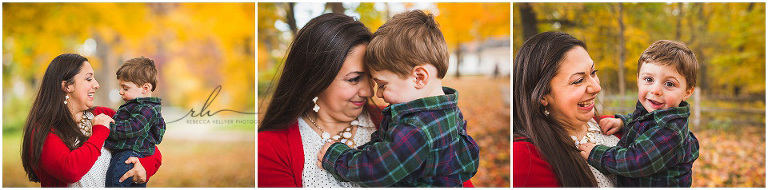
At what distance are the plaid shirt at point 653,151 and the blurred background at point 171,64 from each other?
6.62 ft

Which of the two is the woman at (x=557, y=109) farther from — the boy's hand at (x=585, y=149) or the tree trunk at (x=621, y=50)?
the tree trunk at (x=621, y=50)

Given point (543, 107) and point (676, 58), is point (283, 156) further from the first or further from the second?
point (676, 58)

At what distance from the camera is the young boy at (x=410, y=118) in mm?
2035

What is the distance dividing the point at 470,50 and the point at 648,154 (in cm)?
250

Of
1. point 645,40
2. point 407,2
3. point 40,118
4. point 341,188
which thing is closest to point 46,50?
point 40,118

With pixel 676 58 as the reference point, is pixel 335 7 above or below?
above

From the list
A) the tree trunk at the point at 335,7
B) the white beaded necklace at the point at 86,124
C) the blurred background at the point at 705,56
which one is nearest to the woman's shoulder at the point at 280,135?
the white beaded necklace at the point at 86,124

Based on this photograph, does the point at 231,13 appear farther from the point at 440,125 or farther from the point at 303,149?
the point at 440,125

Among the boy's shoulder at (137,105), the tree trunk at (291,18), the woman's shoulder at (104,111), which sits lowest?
the woman's shoulder at (104,111)

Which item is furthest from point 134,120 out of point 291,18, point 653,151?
point 653,151

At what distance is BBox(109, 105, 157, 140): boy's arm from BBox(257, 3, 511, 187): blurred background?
0.72 meters

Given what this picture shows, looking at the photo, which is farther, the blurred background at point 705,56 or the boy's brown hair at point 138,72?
the blurred background at point 705,56

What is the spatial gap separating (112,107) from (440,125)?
Result: 1614mm

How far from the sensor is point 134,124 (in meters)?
2.41
